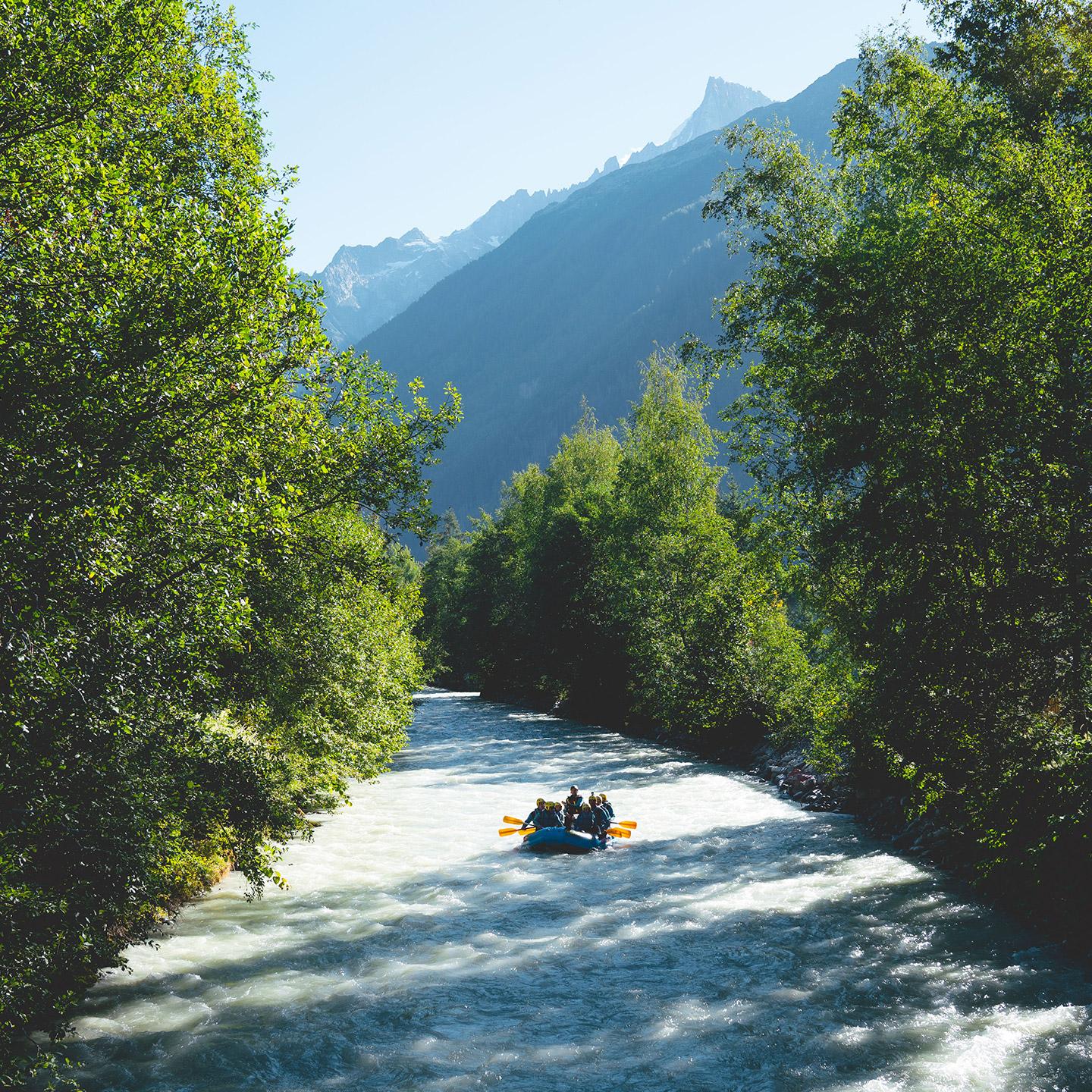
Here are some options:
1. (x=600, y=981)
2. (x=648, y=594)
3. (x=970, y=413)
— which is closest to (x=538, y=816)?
(x=600, y=981)

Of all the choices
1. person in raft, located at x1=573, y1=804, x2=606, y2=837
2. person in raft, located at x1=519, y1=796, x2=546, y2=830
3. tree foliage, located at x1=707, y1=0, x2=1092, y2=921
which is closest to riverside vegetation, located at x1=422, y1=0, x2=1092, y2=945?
tree foliage, located at x1=707, y1=0, x2=1092, y2=921

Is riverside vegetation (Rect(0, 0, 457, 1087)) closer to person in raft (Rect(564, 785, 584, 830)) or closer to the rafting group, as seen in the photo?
the rafting group

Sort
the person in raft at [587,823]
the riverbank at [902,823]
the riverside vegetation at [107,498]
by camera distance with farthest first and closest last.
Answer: the person in raft at [587,823], the riverbank at [902,823], the riverside vegetation at [107,498]

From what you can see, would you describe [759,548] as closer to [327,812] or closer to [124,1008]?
[327,812]

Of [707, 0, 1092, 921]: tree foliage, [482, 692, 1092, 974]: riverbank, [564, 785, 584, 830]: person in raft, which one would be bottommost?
[482, 692, 1092, 974]: riverbank

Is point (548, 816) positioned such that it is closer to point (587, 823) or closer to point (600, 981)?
point (587, 823)

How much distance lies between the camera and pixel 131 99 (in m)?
12.9

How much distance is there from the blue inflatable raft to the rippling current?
0.40m

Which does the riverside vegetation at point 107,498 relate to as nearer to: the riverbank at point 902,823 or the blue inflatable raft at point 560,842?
the blue inflatable raft at point 560,842

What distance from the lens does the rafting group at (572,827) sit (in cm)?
2083

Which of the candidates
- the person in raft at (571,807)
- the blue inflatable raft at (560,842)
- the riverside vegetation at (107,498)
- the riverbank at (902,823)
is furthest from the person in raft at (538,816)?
the riverside vegetation at (107,498)

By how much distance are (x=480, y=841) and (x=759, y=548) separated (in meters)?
10.7

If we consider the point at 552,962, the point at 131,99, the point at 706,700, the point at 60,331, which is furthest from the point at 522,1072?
the point at 706,700

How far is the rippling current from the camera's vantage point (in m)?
10.2
